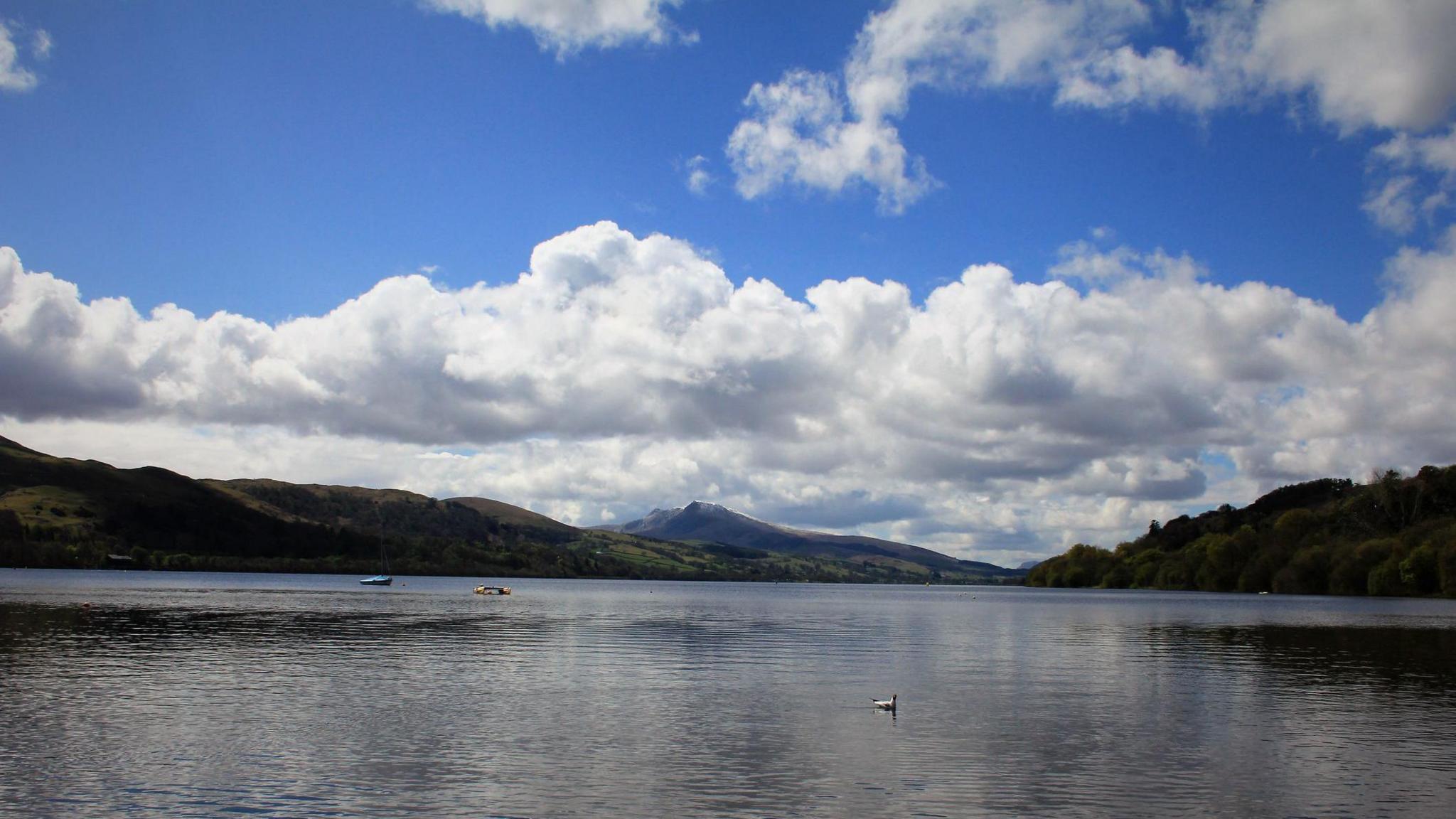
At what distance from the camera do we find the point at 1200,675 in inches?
2625

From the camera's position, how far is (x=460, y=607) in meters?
158

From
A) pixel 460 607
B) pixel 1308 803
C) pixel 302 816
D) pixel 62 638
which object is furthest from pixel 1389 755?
pixel 460 607

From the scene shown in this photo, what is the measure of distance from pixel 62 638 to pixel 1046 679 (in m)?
71.2

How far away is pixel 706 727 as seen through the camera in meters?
43.1

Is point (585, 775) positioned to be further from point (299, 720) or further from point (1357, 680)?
point (1357, 680)

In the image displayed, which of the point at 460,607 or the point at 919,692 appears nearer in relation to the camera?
the point at 919,692

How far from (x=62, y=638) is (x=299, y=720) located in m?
49.8

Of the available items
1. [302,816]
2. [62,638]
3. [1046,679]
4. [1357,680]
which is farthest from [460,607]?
[302,816]

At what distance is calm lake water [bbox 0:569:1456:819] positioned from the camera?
30453 millimetres

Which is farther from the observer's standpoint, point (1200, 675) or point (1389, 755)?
point (1200, 675)

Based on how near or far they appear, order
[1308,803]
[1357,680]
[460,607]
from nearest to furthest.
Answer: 1. [1308,803]
2. [1357,680]
3. [460,607]

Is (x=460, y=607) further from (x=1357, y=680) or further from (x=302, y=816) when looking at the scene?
(x=302, y=816)

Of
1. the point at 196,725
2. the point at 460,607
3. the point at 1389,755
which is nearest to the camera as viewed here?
the point at 1389,755

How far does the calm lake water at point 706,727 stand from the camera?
30.5 m
